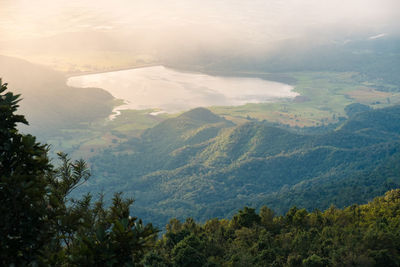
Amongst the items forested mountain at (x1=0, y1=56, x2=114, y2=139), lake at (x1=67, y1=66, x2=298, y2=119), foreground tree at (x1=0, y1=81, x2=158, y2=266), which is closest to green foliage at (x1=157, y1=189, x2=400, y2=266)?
foreground tree at (x1=0, y1=81, x2=158, y2=266)

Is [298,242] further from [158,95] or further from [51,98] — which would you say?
[51,98]

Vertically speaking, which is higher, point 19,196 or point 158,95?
point 19,196

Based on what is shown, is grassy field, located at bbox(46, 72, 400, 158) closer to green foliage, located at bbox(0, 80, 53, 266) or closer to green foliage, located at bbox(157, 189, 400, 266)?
green foliage, located at bbox(157, 189, 400, 266)

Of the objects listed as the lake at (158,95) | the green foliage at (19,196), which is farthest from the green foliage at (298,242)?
the lake at (158,95)

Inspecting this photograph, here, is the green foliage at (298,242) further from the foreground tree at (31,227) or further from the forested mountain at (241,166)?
the forested mountain at (241,166)

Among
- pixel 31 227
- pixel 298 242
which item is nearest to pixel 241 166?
pixel 298 242

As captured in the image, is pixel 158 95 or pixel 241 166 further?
pixel 158 95
